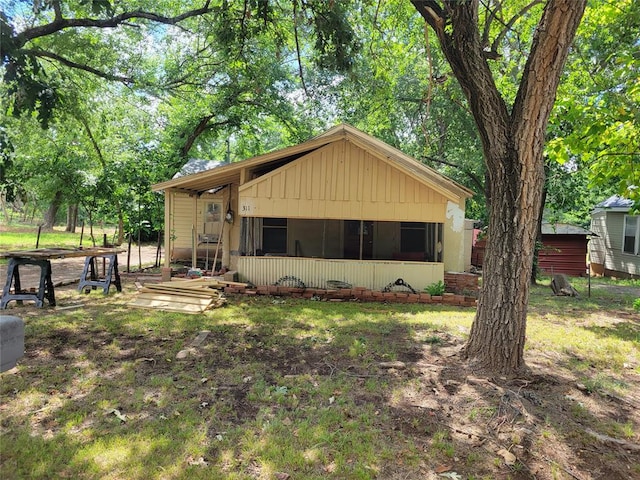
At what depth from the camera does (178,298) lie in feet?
27.3

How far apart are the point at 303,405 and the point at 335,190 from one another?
693cm

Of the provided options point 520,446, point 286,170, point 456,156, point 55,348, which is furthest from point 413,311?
point 456,156

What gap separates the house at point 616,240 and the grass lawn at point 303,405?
531 inches

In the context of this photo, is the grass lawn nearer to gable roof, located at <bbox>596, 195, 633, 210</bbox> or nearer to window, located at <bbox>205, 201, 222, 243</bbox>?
window, located at <bbox>205, 201, 222, 243</bbox>

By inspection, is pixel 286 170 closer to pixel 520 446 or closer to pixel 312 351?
pixel 312 351

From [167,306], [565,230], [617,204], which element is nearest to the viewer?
[167,306]

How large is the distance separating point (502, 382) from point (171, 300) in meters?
6.40

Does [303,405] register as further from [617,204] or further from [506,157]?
[617,204]

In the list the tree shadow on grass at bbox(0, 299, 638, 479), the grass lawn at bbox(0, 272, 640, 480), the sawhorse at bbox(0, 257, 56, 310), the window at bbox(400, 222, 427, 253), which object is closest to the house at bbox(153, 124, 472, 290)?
the window at bbox(400, 222, 427, 253)

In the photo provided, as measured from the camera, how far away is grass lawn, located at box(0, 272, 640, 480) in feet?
9.91

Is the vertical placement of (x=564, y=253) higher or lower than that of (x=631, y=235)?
lower

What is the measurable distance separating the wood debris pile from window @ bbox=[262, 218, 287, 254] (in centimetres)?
429

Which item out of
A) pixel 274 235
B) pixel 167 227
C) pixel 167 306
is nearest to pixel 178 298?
pixel 167 306

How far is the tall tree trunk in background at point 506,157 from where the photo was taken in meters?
4.48
